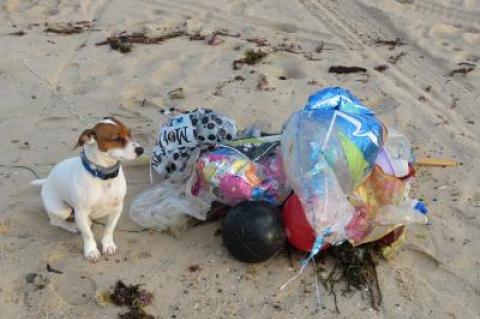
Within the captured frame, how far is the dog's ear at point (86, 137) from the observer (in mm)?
3256

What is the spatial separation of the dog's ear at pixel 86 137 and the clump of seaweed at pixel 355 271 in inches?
61.5

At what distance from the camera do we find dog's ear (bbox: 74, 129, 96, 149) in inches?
128

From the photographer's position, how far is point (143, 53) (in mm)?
6547

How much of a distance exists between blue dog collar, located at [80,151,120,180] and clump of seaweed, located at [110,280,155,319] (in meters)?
0.63

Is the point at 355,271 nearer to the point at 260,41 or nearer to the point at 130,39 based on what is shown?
the point at 260,41

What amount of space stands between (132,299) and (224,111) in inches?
93.2

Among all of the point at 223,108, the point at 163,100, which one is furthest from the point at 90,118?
the point at 223,108

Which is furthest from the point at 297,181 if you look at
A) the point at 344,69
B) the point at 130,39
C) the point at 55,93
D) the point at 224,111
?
the point at 130,39

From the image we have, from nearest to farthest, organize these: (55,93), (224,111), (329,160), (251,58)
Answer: (329,160), (224,111), (55,93), (251,58)

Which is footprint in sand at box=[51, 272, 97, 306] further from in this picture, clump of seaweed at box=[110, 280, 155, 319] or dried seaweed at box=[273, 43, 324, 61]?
dried seaweed at box=[273, 43, 324, 61]

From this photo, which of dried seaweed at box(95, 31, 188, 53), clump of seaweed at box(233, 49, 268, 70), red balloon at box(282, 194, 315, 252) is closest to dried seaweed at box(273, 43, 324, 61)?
clump of seaweed at box(233, 49, 268, 70)

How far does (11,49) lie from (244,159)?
383 cm

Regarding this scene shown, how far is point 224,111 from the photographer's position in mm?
5469

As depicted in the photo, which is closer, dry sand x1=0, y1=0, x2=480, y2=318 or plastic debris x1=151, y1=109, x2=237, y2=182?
dry sand x1=0, y1=0, x2=480, y2=318
